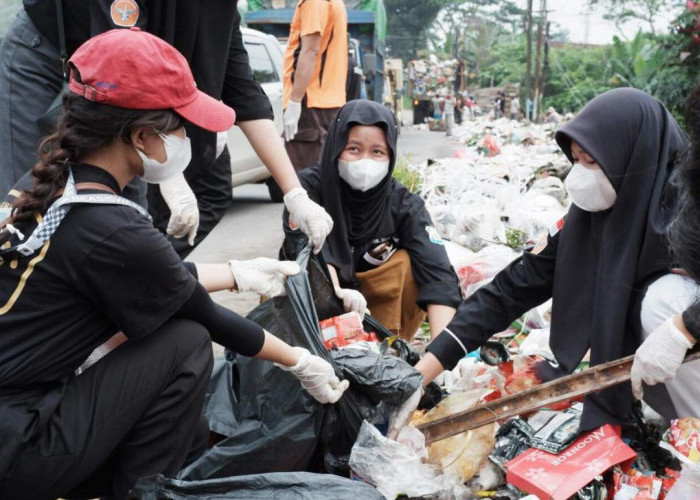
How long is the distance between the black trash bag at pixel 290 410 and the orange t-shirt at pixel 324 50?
7.66ft

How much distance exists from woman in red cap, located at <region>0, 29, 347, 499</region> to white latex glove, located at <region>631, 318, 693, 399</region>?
974 mm

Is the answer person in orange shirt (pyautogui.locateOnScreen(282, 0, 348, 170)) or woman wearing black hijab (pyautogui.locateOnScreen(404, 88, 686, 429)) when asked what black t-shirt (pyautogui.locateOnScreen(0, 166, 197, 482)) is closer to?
woman wearing black hijab (pyautogui.locateOnScreen(404, 88, 686, 429))

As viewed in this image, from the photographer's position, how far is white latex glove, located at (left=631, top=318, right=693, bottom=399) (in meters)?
1.81

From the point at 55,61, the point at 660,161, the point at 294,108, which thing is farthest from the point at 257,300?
the point at 660,161

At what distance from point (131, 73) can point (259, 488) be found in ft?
2.92

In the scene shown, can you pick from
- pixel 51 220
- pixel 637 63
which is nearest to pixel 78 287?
pixel 51 220

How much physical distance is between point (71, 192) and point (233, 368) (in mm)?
933

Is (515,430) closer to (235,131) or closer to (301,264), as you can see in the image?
(301,264)

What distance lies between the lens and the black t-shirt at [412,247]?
2.72m

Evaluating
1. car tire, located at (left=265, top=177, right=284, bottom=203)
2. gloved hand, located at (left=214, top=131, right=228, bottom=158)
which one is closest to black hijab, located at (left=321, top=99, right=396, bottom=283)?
gloved hand, located at (left=214, top=131, right=228, bottom=158)

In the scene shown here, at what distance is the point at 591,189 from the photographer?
212 cm

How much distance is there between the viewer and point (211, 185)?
9.13 ft

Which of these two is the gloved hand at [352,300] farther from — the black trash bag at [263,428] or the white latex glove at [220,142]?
the white latex glove at [220,142]

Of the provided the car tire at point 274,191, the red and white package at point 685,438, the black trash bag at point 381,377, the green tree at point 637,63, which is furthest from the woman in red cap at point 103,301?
the green tree at point 637,63
